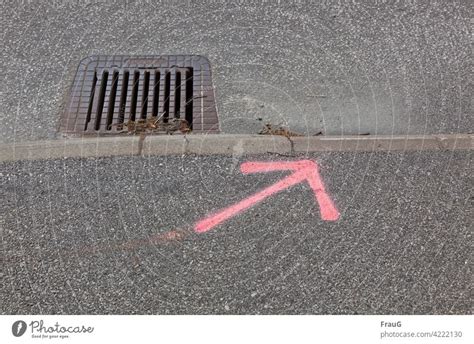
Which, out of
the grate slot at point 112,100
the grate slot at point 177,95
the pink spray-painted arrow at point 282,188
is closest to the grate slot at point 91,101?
the grate slot at point 112,100

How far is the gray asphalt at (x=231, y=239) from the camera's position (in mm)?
2760

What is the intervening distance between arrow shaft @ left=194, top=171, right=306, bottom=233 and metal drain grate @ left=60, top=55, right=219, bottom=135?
571 mm

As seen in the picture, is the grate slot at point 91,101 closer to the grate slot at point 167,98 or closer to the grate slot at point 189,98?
the grate slot at point 167,98

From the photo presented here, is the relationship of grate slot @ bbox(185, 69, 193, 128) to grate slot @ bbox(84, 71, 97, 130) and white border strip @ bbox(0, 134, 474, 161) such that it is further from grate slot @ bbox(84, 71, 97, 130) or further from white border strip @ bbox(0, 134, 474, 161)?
grate slot @ bbox(84, 71, 97, 130)

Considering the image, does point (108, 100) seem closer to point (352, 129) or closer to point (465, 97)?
point (352, 129)

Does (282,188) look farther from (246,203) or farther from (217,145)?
(217,145)

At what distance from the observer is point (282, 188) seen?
3258 millimetres

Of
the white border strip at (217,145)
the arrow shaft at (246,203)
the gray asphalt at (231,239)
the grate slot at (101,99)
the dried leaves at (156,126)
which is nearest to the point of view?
the gray asphalt at (231,239)

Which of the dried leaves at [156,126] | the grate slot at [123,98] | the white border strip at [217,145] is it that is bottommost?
the white border strip at [217,145]

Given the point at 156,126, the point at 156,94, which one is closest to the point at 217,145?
the point at 156,126

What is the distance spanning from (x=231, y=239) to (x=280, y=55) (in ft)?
5.28

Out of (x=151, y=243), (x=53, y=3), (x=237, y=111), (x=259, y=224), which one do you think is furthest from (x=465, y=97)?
(x=53, y=3)

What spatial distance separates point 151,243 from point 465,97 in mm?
2211

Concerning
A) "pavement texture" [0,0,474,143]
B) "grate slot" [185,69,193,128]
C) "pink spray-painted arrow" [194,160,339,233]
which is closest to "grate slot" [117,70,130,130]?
"pavement texture" [0,0,474,143]
